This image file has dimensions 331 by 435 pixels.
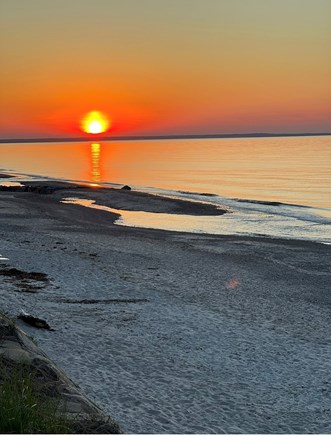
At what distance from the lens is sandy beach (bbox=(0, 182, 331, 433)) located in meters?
9.55

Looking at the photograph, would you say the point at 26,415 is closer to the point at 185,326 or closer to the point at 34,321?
the point at 34,321

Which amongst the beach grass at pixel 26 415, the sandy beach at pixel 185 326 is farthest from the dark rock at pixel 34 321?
the beach grass at pixel 26 415

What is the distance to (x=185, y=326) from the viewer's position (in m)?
14.0

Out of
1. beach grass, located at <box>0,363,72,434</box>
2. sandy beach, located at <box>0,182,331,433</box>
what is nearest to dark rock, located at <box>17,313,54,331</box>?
sandy beach, located at <box>0,182,331,433</box>

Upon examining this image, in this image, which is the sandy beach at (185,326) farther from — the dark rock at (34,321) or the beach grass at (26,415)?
the beach grass at (26,415)

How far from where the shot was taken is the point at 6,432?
5656 mm

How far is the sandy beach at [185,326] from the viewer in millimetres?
9555

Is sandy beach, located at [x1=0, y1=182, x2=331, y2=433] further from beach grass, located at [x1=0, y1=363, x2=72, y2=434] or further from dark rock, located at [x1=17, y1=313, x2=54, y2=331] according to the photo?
beach grass, located at [x1=0, y1=363, x2=72, y2=434]

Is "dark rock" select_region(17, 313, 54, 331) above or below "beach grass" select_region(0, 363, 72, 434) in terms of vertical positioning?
below

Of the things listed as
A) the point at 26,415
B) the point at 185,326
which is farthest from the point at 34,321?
the point at 26,415

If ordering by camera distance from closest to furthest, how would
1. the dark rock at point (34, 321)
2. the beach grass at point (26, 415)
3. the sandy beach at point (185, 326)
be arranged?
1. the beach grass at point (26, 415)
2. the sandy beach at point (185, 326)
3. the dark rock at point (34, 321)

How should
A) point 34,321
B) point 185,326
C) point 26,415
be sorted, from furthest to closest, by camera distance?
point 185,326 < point 34,321 < point 26,415

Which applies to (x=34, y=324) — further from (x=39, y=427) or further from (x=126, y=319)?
(x=39, y=427)

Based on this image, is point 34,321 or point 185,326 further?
point 185,326
